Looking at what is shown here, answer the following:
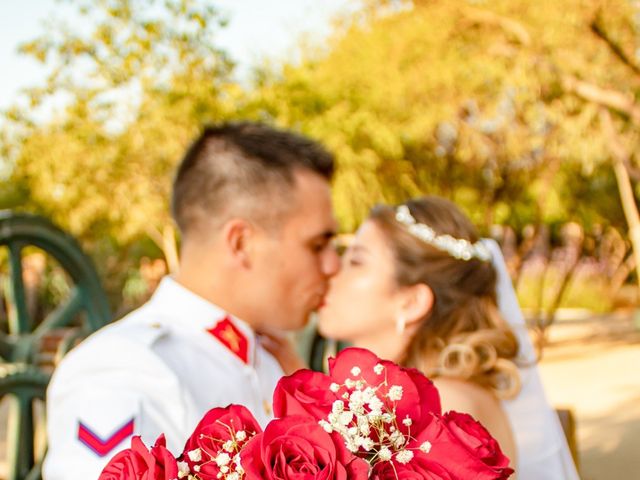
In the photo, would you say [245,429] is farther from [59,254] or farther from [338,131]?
[338,131]

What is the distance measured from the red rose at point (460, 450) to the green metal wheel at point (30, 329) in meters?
2.58

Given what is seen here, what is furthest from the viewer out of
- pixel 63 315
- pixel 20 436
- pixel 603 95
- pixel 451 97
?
pixel 451 97

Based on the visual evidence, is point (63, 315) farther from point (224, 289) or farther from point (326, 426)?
point (326, 426)

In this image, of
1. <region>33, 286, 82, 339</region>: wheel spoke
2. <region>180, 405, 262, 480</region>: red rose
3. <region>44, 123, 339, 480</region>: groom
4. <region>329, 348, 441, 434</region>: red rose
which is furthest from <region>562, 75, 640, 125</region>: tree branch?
<region>180, 405, 262, 480</region>: red rose

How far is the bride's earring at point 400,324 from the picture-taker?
120 inches

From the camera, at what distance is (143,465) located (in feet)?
3.63

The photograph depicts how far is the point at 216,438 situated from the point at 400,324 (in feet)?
6.41

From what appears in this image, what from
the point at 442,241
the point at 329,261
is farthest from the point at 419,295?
the point at 329,261

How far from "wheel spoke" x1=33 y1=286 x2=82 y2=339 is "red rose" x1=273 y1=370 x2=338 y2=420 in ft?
8.86

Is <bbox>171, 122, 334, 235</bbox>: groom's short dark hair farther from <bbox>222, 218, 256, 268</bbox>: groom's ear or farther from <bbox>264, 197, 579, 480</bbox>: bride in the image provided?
<bbox>264, 197, 579, 480</bbox>: bride

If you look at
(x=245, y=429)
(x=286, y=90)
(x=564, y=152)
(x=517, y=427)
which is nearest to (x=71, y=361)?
(x=245, y=429)

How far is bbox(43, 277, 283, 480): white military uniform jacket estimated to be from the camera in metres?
1.88

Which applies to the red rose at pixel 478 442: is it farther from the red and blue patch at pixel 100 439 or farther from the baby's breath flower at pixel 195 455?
the red and blue patch at pixel 100 439

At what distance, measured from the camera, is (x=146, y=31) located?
11.4 m
